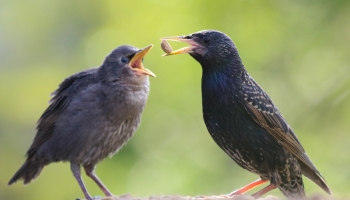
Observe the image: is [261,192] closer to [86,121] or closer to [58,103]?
[86,121]

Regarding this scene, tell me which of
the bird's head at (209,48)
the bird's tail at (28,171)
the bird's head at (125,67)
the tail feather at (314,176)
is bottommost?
the bird's tail at (28,171)

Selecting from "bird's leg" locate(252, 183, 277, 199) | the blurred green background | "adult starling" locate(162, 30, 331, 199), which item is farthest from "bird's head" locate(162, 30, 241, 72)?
the blurred green background

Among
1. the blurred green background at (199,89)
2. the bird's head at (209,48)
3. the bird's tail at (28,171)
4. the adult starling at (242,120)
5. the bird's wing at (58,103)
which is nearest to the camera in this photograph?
the adult starling at (242,120)

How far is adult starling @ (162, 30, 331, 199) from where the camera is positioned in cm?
602

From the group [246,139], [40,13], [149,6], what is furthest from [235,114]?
[40,13]

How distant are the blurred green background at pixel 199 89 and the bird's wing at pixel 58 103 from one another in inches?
80.2

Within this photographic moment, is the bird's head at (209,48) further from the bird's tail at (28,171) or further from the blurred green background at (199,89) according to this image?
the blurred green background at (199,89)

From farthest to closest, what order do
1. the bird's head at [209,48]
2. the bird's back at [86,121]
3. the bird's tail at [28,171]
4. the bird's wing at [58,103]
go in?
the bird's tail at [28,171], the bird's wing at [58,103], the bird's back at [86,121], the bird's head at [209,48]

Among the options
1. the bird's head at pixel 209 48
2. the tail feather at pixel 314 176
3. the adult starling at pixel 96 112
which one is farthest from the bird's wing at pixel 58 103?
the tail feather at pixel 314 176

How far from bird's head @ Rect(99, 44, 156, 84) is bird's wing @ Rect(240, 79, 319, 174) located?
2.85 feet

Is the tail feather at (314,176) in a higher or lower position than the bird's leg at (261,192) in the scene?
higher

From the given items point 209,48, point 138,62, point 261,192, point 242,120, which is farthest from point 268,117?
point 138,62

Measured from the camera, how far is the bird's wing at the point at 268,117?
6.09 m

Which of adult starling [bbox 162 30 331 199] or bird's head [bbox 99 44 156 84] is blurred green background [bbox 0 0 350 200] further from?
bird's head [bbox 99 44 156 84]
